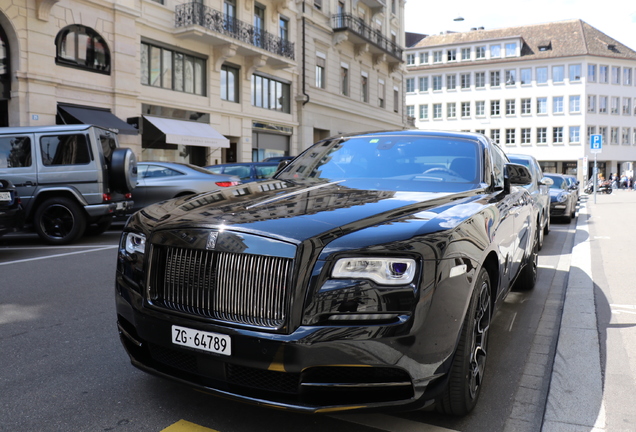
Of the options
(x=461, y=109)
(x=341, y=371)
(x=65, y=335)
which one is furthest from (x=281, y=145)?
(x=461, y=109)

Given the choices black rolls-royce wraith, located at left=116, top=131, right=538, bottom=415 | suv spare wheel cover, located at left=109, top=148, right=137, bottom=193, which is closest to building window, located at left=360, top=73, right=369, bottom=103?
suv spare wheel cover, located at left=109, top=148, right=137, bottom=193

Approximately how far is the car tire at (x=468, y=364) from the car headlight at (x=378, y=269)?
541mm

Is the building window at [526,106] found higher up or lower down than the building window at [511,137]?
Result: higher up

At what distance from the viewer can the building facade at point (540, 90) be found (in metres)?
63.0

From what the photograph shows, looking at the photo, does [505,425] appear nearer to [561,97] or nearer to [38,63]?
[38,63]

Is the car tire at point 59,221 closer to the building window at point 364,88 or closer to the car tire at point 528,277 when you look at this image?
the car tire at point 528,277

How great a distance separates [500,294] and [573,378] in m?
0.66

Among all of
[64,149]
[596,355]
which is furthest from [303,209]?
[64,149]

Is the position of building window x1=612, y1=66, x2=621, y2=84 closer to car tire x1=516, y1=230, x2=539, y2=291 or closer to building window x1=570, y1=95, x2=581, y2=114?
building window x1=570, y1=95, x2=581, y2=114

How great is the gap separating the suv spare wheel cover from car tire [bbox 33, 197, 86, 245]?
78cm

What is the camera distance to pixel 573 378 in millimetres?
3508

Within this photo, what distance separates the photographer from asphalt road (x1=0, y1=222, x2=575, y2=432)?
2836 millimetres

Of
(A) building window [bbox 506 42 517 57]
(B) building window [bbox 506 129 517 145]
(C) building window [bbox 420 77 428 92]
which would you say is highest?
(A) building window [bbox 506 42 517 57]

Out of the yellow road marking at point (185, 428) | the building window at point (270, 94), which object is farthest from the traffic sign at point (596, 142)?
the yellow road marking at point (185, 428)
